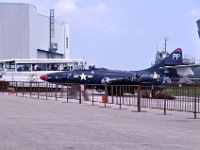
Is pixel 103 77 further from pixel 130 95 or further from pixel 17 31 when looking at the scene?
pixel 17 31

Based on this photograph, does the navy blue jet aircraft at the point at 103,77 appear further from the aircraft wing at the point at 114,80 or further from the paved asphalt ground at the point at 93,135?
the paved asphalt ground at the point at 93,135

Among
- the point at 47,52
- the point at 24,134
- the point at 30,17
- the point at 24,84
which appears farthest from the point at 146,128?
the point at 47,52

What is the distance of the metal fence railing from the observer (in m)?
21.9

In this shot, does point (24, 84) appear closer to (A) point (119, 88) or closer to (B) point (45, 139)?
(A) point (119, 88)

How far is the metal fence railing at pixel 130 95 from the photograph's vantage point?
21.9 metres

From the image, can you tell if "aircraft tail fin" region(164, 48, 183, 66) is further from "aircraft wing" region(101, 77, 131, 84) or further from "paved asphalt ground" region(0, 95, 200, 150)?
"paved asphalt ground" region(0, 95, 200, 150)

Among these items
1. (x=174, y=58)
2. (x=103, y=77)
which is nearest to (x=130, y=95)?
(x=103, y=77)

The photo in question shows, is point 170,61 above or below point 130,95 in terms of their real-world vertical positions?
above

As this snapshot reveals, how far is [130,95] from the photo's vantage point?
2525 centimetres

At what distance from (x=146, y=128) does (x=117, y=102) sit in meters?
11.3

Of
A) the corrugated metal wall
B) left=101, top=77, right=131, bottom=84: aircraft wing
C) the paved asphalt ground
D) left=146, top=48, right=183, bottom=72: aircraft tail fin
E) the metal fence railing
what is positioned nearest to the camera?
the paved asphalt ground

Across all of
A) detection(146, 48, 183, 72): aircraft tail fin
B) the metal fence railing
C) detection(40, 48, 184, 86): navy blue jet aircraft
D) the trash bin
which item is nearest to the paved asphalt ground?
the metal fence railing

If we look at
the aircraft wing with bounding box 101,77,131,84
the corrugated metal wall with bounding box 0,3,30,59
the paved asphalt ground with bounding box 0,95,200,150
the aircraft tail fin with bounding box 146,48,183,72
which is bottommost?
the paved asphalt ground with bounding box 0,95,200,150

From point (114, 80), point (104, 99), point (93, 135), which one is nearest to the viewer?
point (93, 135)
